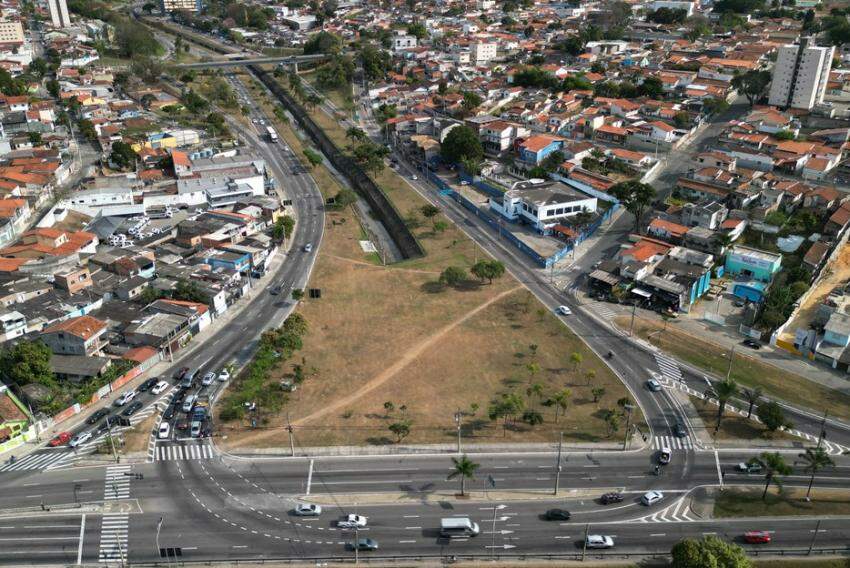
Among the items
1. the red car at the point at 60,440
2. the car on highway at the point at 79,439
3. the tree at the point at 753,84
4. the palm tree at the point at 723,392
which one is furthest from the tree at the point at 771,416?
the tree at the point at 753,84

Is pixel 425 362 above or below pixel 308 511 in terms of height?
below

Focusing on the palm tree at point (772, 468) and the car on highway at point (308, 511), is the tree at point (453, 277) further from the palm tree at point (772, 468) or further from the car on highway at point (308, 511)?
the palm tree at point (772, 468)

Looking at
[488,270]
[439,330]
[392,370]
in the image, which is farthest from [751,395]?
[392,370]

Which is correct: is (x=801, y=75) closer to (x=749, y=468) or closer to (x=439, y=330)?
(x=439, y=330)

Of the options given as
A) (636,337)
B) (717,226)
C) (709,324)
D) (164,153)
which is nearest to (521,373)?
(636,337)

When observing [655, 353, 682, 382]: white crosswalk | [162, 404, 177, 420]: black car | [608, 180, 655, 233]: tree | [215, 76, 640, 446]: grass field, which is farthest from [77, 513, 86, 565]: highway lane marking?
[608, 180, 655, 233]: tree

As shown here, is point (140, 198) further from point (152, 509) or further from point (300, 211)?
point (152, 509)

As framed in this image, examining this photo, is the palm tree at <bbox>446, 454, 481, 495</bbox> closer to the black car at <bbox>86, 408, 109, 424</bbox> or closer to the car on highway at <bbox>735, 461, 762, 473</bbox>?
the car on highway at <bbox>735, 461, 762, 473</bbox>
